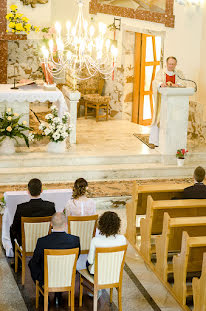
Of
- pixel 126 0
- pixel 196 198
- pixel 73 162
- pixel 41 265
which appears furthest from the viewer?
pixel 126 0

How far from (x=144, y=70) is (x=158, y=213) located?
6640 millimetres

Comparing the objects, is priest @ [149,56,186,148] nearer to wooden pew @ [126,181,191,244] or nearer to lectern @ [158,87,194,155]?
lectern @ [158,87,194,155]

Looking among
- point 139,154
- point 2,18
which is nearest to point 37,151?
point 139,154

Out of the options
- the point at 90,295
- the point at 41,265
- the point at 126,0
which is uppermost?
the point at 126,0

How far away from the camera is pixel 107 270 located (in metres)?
5.97

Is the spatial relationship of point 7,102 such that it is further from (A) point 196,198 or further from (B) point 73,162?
(A) point 196,198

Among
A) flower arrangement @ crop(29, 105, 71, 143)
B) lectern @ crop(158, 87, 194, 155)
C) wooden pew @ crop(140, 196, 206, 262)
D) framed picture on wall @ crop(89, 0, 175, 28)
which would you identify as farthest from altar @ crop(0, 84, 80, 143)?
wooden pew @ crop(140, 196, 206, 262)

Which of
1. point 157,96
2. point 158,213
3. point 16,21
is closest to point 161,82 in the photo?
point 157,96

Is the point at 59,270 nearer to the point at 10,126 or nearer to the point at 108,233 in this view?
the point at 108,233

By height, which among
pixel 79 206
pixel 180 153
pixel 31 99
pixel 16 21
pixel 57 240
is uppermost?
pixel 16 21

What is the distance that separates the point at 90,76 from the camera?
1357 centimetres

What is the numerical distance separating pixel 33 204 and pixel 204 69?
6.38 metres

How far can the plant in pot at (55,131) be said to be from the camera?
10.2 meters

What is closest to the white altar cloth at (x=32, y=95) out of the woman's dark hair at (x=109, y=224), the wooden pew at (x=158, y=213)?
the wooden pew at (x=158, y=213)
